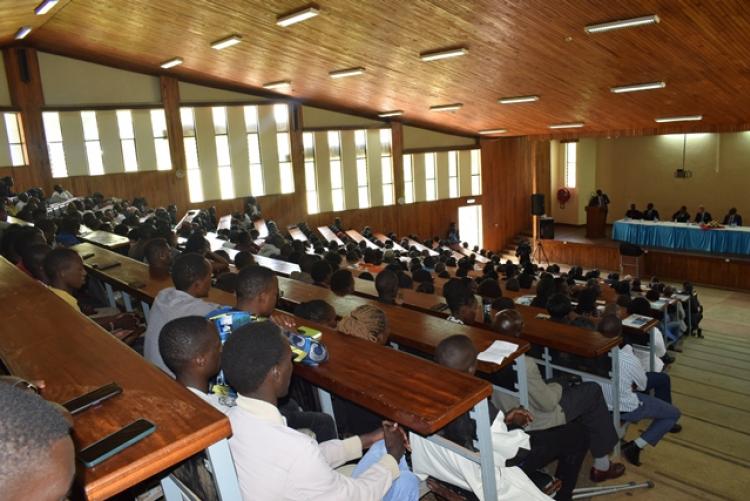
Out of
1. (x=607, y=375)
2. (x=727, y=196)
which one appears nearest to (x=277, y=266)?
(x=607, y=375)

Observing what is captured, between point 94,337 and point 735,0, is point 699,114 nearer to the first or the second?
point 735,0

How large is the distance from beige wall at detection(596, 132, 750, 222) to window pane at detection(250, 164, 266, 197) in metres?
12.6

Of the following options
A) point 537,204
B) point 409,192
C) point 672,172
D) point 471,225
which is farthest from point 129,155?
point 672,172

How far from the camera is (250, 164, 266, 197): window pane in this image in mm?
16625

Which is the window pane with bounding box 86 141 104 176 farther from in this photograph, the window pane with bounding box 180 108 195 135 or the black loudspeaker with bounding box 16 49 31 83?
the window pane with bounding box 180 108 195 135

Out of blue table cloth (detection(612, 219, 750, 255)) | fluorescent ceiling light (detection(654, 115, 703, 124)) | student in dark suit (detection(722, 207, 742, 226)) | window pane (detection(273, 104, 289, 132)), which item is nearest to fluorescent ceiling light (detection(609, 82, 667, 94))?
fluorescent ceiling light (detection(654, 115, 703, 124))

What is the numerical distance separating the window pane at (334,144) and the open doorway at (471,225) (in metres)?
5.39

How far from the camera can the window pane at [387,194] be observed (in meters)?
19.1

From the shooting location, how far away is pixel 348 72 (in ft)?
40.7

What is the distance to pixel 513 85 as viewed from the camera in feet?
39.3

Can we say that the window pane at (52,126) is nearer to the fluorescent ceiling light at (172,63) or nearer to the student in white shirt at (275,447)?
the fluorescent ceiling light at (172,63)

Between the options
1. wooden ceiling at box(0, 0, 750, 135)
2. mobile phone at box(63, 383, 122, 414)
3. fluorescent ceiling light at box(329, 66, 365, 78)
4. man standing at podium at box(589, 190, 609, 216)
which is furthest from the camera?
man standing at podium at box(589, 190, 609, 216)

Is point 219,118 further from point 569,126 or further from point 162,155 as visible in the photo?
point 569,126

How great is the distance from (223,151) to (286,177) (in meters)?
2.03
